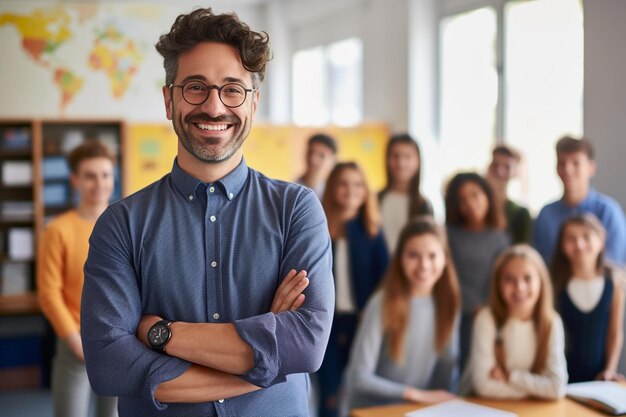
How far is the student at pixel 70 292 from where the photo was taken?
279 centimetres

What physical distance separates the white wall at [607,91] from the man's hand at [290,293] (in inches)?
117

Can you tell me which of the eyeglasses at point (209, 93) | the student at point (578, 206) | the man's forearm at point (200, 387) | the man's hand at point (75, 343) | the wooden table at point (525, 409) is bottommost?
the wooden table at point (525, 409)

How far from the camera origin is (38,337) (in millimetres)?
5617

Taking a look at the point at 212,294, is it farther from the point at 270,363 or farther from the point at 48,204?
the point at 48,204

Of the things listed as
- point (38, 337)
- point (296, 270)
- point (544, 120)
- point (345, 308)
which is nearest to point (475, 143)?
point (544, 120)

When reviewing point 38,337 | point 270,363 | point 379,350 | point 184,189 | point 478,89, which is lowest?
point 38,337

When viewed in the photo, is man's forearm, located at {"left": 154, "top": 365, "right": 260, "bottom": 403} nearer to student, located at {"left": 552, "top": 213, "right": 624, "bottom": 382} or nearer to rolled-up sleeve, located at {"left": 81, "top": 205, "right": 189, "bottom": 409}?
rolled-up sleeve, located at {"left": 81, "top": 205, "right": 189, "bottom": 409}

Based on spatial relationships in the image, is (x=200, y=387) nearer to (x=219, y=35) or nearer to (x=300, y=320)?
(x=300, y=320)

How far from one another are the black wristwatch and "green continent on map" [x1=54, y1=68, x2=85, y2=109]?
21.8 ft

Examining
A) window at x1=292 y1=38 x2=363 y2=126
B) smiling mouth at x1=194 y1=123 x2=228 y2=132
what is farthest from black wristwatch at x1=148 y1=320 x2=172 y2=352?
window at x1=292 y1=38 x2=363 y2=126

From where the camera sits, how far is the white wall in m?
4.09

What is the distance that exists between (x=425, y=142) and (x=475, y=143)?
526 millimetres

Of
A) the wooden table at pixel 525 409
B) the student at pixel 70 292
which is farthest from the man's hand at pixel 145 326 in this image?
the student at pixel 70 292

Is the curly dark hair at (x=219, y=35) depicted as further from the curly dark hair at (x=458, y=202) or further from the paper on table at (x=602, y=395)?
the curly dark hair at (x=458, y=202)
